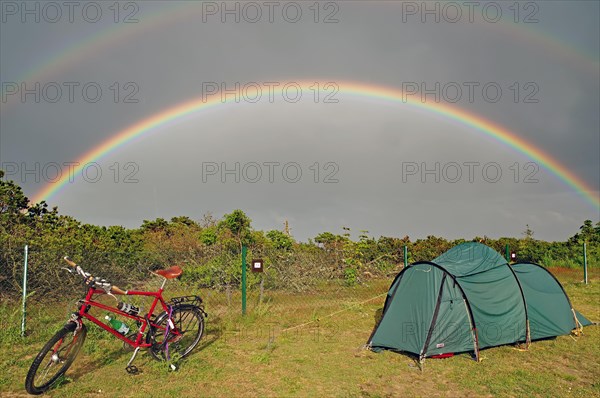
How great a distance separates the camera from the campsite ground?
5617 millimetres

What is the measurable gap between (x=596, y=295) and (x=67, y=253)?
1600 centimetres

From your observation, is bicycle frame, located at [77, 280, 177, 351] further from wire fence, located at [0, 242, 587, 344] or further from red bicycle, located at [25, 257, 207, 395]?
wire fence, located at [0, 242, 587, 344]

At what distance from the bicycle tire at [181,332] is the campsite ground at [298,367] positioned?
208mm

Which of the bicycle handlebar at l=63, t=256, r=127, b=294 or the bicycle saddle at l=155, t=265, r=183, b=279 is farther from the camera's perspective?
the bicycle saddle at l=155, t=265, r=183, b=279

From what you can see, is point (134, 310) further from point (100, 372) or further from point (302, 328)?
point (302, 328)

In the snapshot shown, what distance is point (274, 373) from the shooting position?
20.6ft

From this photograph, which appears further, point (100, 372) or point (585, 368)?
point (585, 368)

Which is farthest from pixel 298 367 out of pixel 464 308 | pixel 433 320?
pixel 464 308

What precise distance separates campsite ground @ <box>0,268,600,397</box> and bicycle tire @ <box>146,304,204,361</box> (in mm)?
208

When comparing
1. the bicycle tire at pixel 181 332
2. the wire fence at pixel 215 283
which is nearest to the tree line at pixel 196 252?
the wire fence at pixel 215 283

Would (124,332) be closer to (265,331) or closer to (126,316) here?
(126,316)

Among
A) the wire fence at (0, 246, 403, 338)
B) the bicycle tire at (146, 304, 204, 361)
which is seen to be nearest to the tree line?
the wire fence at (0, 246, 403, 338)

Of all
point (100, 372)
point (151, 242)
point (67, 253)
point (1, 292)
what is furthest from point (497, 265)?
point (151, 242)

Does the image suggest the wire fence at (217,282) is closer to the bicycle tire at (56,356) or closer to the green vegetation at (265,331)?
the green vegetation at (265,331)
